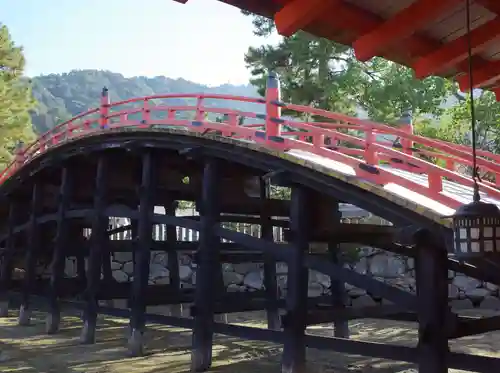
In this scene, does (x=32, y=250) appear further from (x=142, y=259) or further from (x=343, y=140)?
(x=343, y=140)

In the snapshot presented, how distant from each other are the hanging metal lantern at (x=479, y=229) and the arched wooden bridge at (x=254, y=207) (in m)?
0.82

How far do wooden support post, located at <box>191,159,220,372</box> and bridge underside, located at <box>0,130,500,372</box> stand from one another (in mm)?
14

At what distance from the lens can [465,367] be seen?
16.4 feet

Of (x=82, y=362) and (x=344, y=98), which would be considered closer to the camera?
(x=82, y=362)

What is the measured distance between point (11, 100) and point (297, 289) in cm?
1993

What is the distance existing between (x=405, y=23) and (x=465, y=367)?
3.09 metres

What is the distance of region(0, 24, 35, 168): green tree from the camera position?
22.3 m

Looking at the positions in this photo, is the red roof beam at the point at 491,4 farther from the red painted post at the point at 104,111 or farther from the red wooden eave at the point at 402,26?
the red painted post at the point at 104,111

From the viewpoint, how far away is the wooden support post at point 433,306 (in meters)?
5.12

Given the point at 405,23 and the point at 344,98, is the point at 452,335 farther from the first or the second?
the point at 344,98

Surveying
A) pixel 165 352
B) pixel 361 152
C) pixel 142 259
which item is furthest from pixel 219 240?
pixel 361 152

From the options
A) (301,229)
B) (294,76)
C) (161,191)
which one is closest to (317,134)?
(301,229)

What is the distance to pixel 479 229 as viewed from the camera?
3904mm

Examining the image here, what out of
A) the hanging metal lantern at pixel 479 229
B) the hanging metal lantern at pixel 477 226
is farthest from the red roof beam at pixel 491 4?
the hanging metal lantern at pixel 479 229
